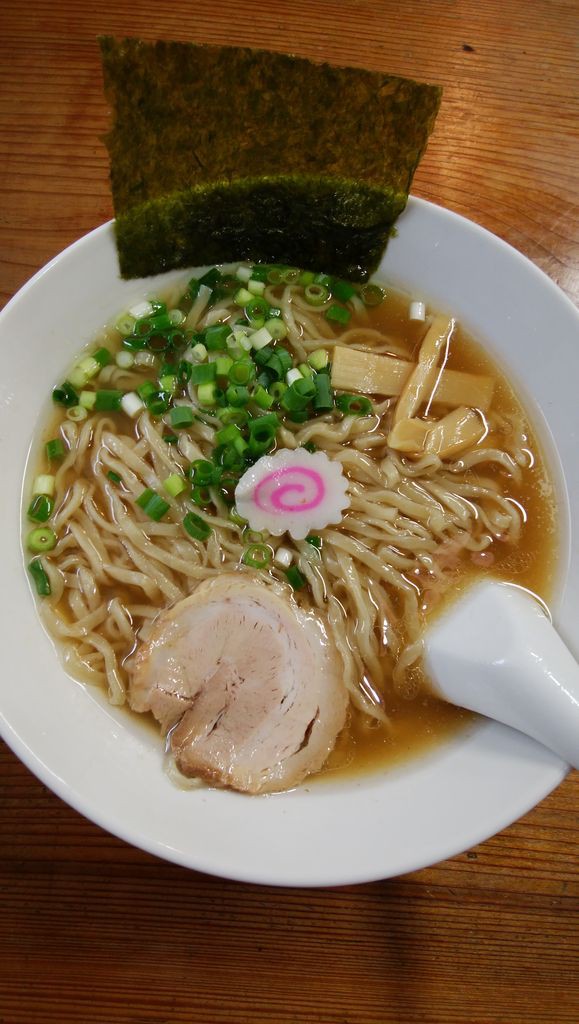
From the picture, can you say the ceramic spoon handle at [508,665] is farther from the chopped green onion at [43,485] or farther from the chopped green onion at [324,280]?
the chopped green onion at [43,485]

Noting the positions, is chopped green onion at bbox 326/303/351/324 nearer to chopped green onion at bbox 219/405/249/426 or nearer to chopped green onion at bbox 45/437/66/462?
chopped green onion at bbox 219/405/249/426

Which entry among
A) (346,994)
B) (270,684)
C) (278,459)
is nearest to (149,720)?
(270,684)

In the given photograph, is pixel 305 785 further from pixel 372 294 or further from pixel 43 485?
pixel 372 294

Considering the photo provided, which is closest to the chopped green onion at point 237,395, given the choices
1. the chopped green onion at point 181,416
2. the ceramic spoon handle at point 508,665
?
the chopped green onion at point 181,416

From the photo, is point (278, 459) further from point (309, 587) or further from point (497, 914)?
point (497, 914)

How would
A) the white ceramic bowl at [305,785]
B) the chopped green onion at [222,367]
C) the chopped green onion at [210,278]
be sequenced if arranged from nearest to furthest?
1. the white ceramic bowl at [305,785]
2. the chopped green onion at [222,367]
3. the chopped green onion at [210,278]

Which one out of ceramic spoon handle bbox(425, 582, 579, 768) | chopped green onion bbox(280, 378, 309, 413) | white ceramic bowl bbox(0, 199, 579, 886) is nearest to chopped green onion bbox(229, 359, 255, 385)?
chopped green onion bbox(280, 378, 309, 413)
